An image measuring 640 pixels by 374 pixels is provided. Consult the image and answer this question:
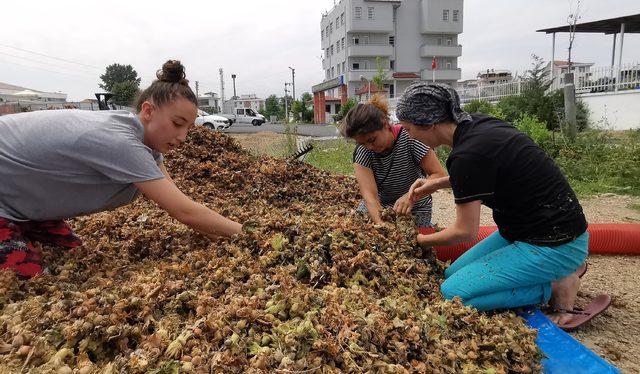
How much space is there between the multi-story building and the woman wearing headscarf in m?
40.6

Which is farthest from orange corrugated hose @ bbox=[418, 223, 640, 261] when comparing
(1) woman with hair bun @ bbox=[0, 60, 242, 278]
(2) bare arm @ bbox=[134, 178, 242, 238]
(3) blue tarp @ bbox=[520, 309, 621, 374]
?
(1) woman with hair bun @ bbox=[0, 60, 242, 278]

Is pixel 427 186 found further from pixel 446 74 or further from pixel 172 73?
pixel 446 74

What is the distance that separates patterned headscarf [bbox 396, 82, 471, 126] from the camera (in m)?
2.29

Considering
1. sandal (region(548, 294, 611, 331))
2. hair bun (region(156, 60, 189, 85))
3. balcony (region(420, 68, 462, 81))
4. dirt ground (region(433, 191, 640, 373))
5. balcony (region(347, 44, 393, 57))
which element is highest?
balcony (region(347, 44, 393, 57))

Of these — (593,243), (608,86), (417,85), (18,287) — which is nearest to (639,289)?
(593,243)

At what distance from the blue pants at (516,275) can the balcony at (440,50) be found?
47.2 m

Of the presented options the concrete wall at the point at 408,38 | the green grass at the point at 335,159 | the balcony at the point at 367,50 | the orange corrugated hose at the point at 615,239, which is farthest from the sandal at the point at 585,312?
the concrete wall at the point at 408,38

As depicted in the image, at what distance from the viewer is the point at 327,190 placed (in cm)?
505

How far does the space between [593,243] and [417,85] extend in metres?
2.36

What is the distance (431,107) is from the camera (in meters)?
2.29

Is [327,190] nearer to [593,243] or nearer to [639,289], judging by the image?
[593,243]

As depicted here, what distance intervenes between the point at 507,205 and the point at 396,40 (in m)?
47.8

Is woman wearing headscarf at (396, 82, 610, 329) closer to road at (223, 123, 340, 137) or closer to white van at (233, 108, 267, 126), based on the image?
road at (223, 123, 340, 137)

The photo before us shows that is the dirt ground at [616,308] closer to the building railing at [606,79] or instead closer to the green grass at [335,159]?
the green grass at [335,159]
